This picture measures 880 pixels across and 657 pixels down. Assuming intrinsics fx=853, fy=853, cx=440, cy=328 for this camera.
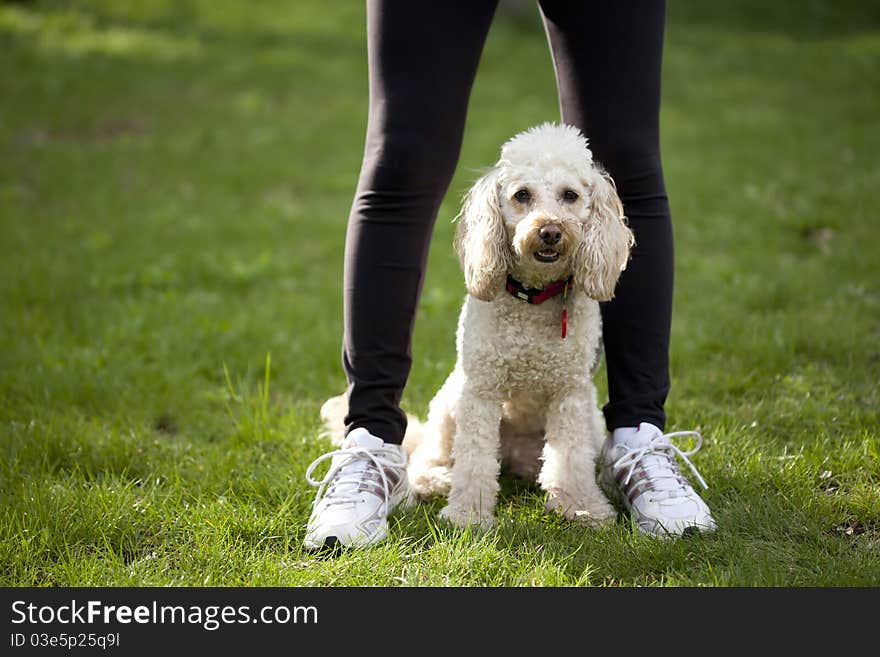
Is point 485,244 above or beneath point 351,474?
above

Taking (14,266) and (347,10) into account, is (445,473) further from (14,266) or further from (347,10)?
(347,10)

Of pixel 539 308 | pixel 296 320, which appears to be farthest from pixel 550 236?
pixel 296 320

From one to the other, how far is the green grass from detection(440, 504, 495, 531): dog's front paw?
4 cm

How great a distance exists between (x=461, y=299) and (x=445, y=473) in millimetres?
2042

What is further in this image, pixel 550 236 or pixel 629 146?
pixel 629 146

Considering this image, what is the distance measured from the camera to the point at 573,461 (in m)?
2.55

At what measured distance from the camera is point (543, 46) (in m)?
12.5

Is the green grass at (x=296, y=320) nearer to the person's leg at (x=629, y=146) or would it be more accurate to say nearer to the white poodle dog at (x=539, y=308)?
the white poodle dog at (x=539, y=308)

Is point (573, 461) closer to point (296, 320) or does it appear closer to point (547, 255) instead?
point (547, 255)

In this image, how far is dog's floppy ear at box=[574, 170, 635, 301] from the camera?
7.81 ft

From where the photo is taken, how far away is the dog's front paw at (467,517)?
2438 mm

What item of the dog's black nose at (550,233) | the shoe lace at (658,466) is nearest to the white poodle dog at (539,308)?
the dog's black nose at (550,233)

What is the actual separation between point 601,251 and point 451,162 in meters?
0.55

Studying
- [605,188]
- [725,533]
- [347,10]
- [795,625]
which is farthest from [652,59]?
[347,10]
